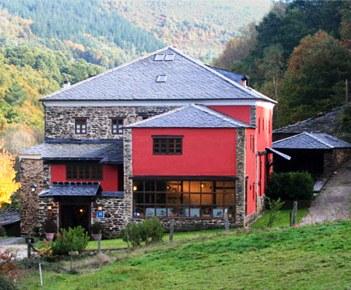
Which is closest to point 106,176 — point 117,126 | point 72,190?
point 72,190

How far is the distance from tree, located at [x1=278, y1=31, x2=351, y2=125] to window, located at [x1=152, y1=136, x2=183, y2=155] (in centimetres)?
2278

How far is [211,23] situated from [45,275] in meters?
179

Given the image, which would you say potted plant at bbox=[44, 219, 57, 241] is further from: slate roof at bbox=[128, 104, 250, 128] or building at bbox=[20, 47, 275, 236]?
slate roof at bbox=[128, 104, 250, 128]

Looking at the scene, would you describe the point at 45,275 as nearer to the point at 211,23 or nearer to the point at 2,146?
the point at 2,146

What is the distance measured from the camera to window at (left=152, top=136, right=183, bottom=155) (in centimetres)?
3209

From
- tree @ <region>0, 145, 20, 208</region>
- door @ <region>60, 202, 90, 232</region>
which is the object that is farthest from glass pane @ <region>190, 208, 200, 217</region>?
tree @ <region>0, 145, 20, 208</region>

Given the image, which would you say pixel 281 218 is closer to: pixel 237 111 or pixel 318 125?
pixel 237 111

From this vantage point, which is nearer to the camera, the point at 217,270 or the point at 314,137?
the point at 217,270

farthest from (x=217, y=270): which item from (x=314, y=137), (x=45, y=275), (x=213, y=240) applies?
(x=314, y=137)

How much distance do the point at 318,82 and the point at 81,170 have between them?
79.1ft

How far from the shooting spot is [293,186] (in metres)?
35.2

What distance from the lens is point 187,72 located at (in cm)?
3709

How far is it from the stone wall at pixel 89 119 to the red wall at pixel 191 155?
14.3ft

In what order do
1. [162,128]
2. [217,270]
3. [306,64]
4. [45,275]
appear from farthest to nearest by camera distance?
[306,64] < [162,128] < [45,275] < [217,270]
